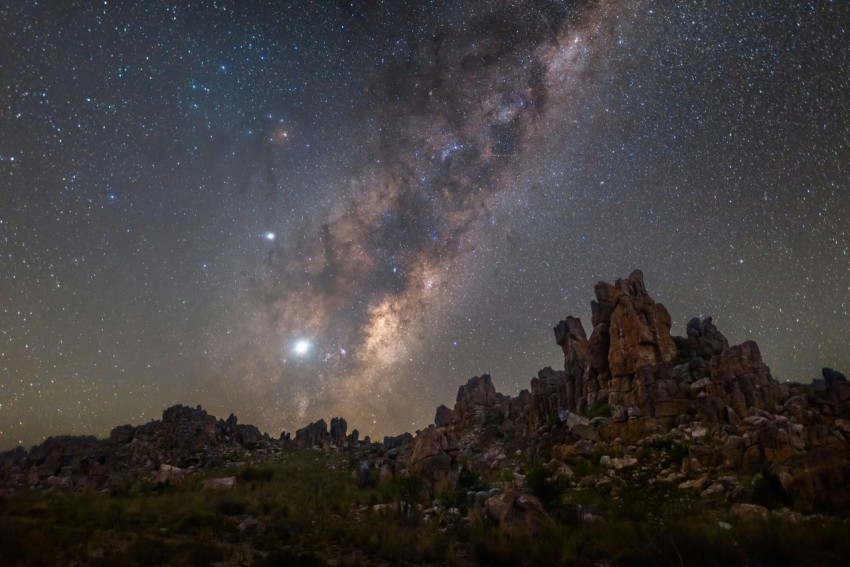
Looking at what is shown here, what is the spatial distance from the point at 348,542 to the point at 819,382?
2765 cm

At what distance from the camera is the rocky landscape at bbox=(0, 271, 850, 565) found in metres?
9.96

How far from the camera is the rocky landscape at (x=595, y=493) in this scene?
32.7 ft

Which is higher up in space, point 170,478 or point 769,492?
point 170,478

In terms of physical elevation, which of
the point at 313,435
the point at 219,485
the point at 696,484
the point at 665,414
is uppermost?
the point at 313,435

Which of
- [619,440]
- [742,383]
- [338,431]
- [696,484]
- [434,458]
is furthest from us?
[338,431]

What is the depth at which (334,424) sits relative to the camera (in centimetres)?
7312

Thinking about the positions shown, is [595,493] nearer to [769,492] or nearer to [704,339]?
[769,492]

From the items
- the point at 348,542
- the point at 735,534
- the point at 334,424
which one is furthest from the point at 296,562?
the point at 334,424

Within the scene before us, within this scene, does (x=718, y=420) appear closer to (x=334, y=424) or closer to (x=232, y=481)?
(x=232, y=481)

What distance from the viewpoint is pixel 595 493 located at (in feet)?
54.0

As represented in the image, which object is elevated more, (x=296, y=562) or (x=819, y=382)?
(x=819, y=382)

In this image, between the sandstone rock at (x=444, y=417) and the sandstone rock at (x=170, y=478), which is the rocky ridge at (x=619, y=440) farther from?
the sandstone rock at (x=444, y=417)

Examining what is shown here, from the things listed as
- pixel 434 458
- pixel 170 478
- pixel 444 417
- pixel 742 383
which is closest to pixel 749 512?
pixel 434 458

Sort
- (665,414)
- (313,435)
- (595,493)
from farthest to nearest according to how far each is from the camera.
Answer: (313,435) → (665,414) → (595,493)
